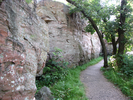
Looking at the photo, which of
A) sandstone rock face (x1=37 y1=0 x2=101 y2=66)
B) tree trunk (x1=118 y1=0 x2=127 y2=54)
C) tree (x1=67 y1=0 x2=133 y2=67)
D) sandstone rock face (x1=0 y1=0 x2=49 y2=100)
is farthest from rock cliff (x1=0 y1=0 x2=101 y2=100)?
tree trunk (x1=118 y1=0 x2=127 y2=54)

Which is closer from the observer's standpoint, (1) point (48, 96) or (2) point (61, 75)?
(1) point (48, 96)

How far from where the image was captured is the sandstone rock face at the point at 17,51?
1656mm

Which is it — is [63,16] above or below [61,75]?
above

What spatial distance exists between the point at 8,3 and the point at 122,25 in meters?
6.93

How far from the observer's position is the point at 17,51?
184 cm

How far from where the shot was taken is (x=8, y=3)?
1893 millimetres

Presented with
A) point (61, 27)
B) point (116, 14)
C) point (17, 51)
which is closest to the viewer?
point (17, 51)

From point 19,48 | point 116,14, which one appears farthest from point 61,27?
point 19,48

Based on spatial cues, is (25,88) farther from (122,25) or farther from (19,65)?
(122,25)

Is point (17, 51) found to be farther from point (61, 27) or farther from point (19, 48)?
point (61, 27)

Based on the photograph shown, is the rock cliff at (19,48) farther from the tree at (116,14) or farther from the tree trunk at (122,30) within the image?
the tree trunk at (122,30)

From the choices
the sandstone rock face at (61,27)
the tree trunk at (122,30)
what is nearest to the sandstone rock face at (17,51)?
the sandstone rock face at (61,27)

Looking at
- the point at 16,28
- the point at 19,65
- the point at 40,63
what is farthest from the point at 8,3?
the point at 40,63

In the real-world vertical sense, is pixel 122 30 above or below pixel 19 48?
above
